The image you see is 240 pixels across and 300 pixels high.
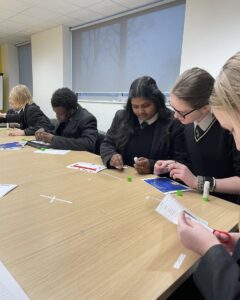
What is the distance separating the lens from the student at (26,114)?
2898mm

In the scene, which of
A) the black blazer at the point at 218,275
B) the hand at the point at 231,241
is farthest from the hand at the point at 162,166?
the black blazer at the point at 218,275

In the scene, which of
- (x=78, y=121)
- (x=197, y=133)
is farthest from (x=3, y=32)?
(x=197, y=133)

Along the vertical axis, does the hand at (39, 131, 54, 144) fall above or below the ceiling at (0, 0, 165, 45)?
below

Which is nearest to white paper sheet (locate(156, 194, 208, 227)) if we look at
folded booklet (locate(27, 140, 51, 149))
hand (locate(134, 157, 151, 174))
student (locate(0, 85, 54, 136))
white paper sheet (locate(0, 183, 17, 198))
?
hand (locate(134, 157, 151, 174))

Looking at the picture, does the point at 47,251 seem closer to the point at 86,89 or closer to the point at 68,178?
the point at 68,178

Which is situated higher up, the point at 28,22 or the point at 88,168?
the point at 28,22

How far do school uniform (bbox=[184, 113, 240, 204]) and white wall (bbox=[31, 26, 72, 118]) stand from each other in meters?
4.30

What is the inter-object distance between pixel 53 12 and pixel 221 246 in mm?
4565

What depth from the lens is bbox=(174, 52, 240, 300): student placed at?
1.93 ft

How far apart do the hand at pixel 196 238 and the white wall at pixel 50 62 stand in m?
4.89

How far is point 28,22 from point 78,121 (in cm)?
360

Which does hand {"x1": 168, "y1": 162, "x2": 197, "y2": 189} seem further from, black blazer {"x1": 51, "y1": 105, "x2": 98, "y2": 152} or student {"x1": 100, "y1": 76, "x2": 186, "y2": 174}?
black blazer {"x1": 51, "y1": 105, "x2": 98, "y2": 152}

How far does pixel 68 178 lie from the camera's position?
137cm

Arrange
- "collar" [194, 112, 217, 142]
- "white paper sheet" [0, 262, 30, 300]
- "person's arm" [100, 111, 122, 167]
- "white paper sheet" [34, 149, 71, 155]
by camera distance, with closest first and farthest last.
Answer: "white paper sheet" [0, 262, 30, 300] → "collar" [194, 112, 217, 142] → "person's arm" [100, 111, 122, 167] → "white paper sheet" [34, 149, 71, 155]
